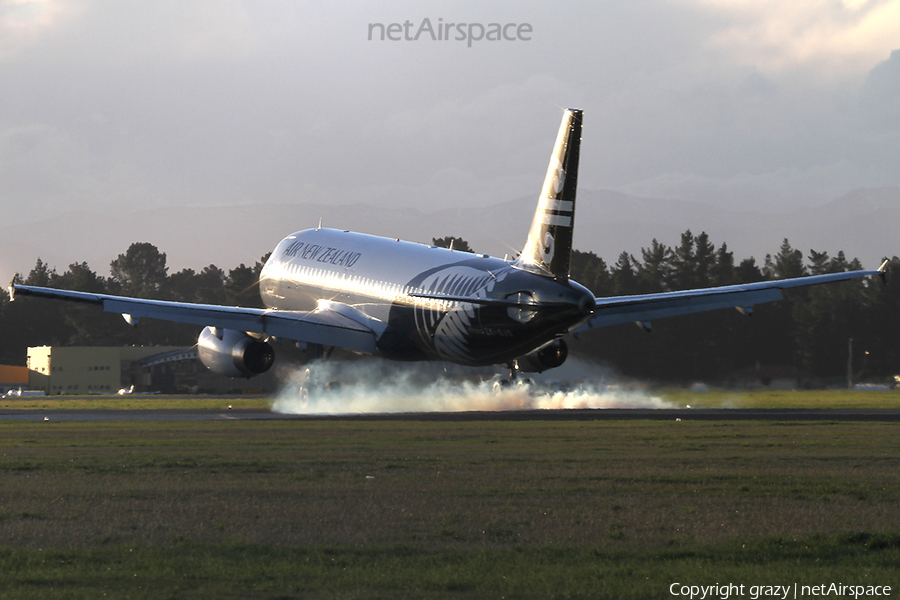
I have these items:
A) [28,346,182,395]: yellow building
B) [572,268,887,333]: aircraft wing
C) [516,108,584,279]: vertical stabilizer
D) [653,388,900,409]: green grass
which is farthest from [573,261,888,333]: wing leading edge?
[28,346,182,395]: yellow building

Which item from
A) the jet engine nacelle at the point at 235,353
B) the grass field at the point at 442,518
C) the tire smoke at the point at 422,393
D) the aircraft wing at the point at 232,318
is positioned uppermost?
the aircraft wing at the point at 232,318

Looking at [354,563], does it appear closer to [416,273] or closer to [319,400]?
[416,273]

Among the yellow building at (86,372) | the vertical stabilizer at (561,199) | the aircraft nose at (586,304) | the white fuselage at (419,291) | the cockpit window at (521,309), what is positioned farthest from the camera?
the yellow building at (86,372)

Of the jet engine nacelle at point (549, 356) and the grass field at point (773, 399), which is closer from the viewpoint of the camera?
the jet engine nacelle at point (549, 356)

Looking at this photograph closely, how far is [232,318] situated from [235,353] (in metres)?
1.85

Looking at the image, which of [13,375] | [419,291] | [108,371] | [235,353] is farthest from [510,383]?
[13,375]

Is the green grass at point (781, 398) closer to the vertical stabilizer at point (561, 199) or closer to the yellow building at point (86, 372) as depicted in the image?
the vertical stabilizer at point (561, 199)

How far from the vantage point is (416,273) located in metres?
50.1

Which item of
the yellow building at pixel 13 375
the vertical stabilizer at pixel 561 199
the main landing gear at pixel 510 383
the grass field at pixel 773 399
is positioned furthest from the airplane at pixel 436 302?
the yellow building at pixel 13 375

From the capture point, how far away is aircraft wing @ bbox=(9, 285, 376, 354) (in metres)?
47.2

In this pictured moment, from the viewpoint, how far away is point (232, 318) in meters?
50.0

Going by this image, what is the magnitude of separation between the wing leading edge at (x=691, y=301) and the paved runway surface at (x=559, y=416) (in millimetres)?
4138

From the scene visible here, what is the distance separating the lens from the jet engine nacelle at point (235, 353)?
51.1m

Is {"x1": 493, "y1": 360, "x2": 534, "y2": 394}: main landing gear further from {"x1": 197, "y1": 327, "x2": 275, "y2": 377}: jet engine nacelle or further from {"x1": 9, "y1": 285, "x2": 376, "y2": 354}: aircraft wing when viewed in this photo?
{"x1": 197, "y1": 327, "x2": 275, "y2": 377}: jet engine nacelle
